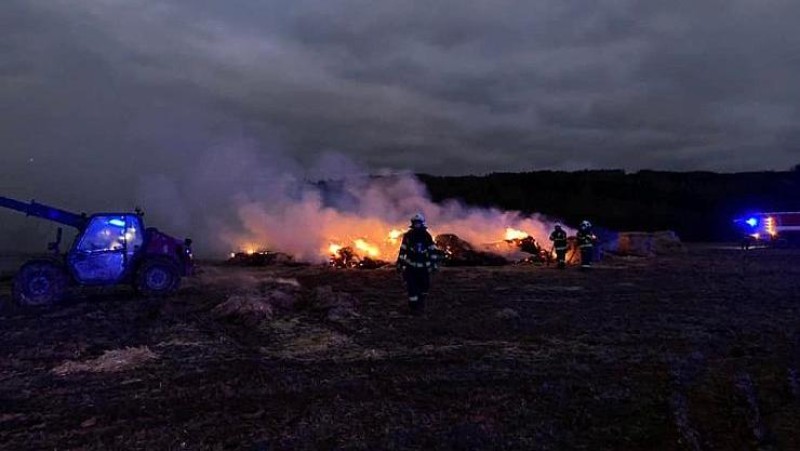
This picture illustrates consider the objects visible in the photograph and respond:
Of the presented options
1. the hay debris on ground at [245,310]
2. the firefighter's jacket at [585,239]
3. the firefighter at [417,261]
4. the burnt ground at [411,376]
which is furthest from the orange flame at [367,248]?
the hay debris on ground at [245,310]

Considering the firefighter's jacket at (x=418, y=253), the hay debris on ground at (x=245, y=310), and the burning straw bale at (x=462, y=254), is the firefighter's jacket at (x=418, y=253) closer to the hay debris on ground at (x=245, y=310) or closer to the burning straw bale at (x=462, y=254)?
the hay debris on ground at (x=245, y=310)

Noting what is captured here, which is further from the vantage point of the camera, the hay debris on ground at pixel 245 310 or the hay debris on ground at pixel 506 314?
the hay debris on ground at pixel 506 314

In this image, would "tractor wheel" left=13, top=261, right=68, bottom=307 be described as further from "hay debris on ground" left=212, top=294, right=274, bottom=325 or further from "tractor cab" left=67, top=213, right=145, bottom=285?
"hay debris on ground" left=212, top=294, right=274, bottom=325

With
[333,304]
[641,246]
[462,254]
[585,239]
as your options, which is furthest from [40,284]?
[641,246]

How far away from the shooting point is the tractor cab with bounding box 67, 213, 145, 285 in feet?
48.4

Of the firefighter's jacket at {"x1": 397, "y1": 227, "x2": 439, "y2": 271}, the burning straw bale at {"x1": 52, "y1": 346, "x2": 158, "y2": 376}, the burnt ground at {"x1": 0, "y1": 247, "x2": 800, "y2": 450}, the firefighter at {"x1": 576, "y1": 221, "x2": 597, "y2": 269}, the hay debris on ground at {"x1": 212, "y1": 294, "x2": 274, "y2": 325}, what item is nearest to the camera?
the burnt ground at {"x1": 0, "y1": 247, "x2": 800, "y2": 450}

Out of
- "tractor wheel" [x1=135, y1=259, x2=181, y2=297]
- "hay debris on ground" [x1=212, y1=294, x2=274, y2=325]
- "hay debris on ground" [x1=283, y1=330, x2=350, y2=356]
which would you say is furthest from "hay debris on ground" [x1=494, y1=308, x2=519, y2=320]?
"tractor wheel" [x1=135, y1=259, x2=181, y2=297]

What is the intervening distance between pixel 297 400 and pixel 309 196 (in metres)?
23.9

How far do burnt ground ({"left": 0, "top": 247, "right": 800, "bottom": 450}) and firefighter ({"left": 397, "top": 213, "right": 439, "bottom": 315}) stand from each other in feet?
2.02

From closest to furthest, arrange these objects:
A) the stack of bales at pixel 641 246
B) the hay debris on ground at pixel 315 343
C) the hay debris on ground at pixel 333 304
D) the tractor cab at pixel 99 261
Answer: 1. the hay debris on ground at pixel 315 343
2. the hay debris on ground at pixel 333 304
3. the tractor cab at pixel 99 261
4. the stack of bales at pixel 641 246

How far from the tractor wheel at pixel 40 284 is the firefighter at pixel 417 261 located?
812 centimetres

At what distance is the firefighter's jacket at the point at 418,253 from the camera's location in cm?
1321

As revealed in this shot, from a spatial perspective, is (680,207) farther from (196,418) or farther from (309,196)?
(196,418)

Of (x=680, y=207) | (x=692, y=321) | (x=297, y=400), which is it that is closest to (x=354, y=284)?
(x=692, y=321)
